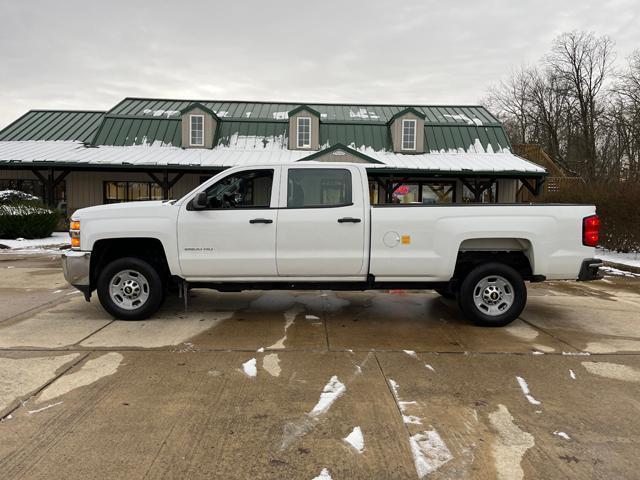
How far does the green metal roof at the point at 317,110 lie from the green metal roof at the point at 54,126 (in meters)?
2.00

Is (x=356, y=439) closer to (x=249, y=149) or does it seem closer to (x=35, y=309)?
(x=35, y=309)

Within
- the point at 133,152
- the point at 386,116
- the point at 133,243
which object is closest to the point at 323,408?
the point at 133,243

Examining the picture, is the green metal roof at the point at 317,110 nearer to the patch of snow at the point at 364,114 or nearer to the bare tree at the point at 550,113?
the patch of snow at the point at 364,114

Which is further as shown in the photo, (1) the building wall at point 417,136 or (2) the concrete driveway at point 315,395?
(1) the building wall at point 417,136

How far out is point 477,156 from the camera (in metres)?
23.3

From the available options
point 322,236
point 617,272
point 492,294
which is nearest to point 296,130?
point 617,272

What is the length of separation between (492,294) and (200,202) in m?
3.73

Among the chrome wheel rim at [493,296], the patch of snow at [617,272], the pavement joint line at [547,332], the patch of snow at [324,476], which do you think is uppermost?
the chrome wheel rim at [493,296]

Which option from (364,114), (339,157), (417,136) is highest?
(364,114)

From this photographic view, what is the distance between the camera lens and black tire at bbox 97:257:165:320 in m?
5.71

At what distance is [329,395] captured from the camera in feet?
12.3

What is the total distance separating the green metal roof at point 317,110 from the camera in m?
24.8

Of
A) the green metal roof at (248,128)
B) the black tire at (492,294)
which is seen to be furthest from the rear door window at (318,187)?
the green metal roof at (248,128)

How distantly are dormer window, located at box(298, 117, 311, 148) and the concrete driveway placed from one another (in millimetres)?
17679
